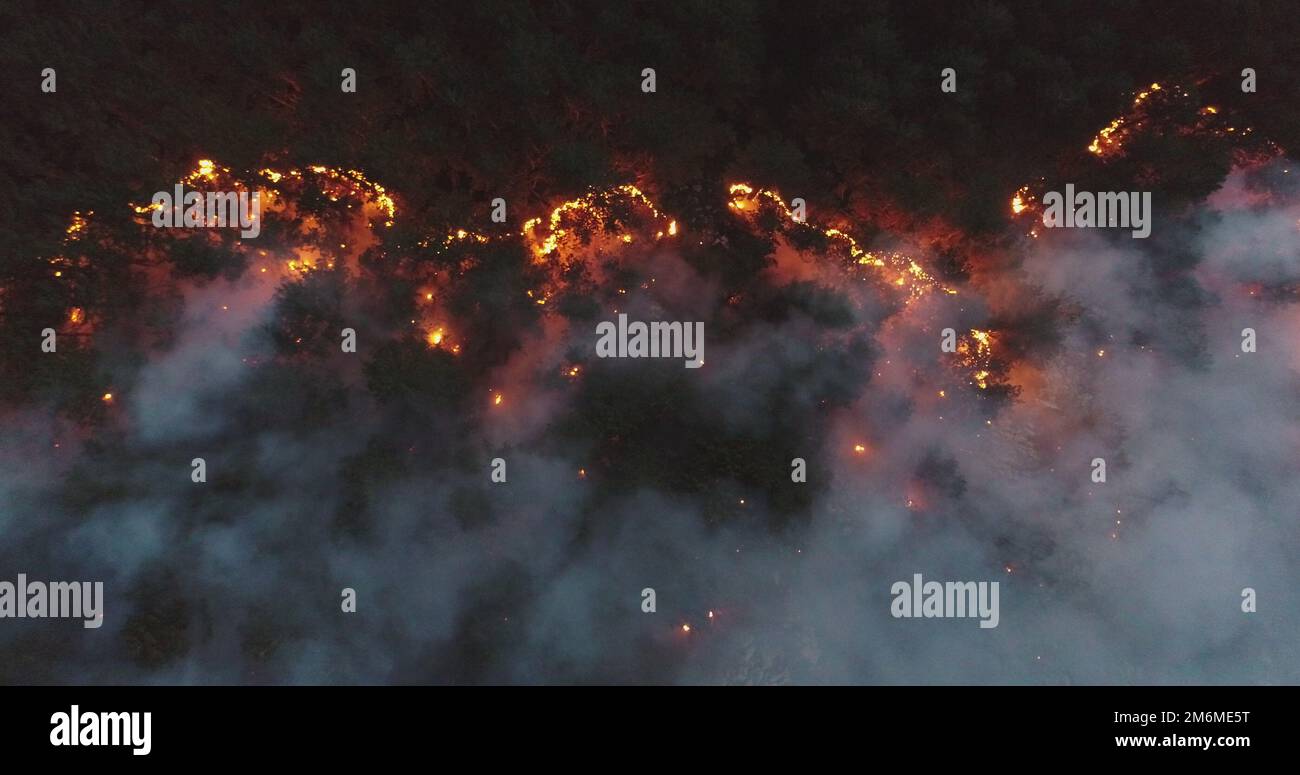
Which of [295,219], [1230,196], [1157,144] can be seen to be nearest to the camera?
[295,219]

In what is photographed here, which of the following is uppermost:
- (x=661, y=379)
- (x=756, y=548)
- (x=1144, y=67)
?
(x=1144, y=67)

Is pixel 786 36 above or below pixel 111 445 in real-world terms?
above

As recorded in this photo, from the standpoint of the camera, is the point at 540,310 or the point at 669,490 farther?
the point at 540,310

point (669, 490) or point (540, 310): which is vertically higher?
point (540, 310)

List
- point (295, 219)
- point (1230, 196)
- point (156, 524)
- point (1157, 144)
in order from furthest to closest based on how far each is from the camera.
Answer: point (1230, 196) → point (1157, 144) → point (295, 219) → point (156, 524)

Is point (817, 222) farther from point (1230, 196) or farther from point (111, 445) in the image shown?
point (111, 445)

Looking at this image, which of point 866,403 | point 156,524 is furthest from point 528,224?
point 156,524

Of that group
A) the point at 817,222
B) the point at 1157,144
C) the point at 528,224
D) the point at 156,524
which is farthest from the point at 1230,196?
the point at 156,524

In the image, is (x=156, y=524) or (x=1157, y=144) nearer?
(x=156, y=524)

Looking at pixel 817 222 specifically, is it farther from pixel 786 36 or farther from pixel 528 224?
pixel 528 224
